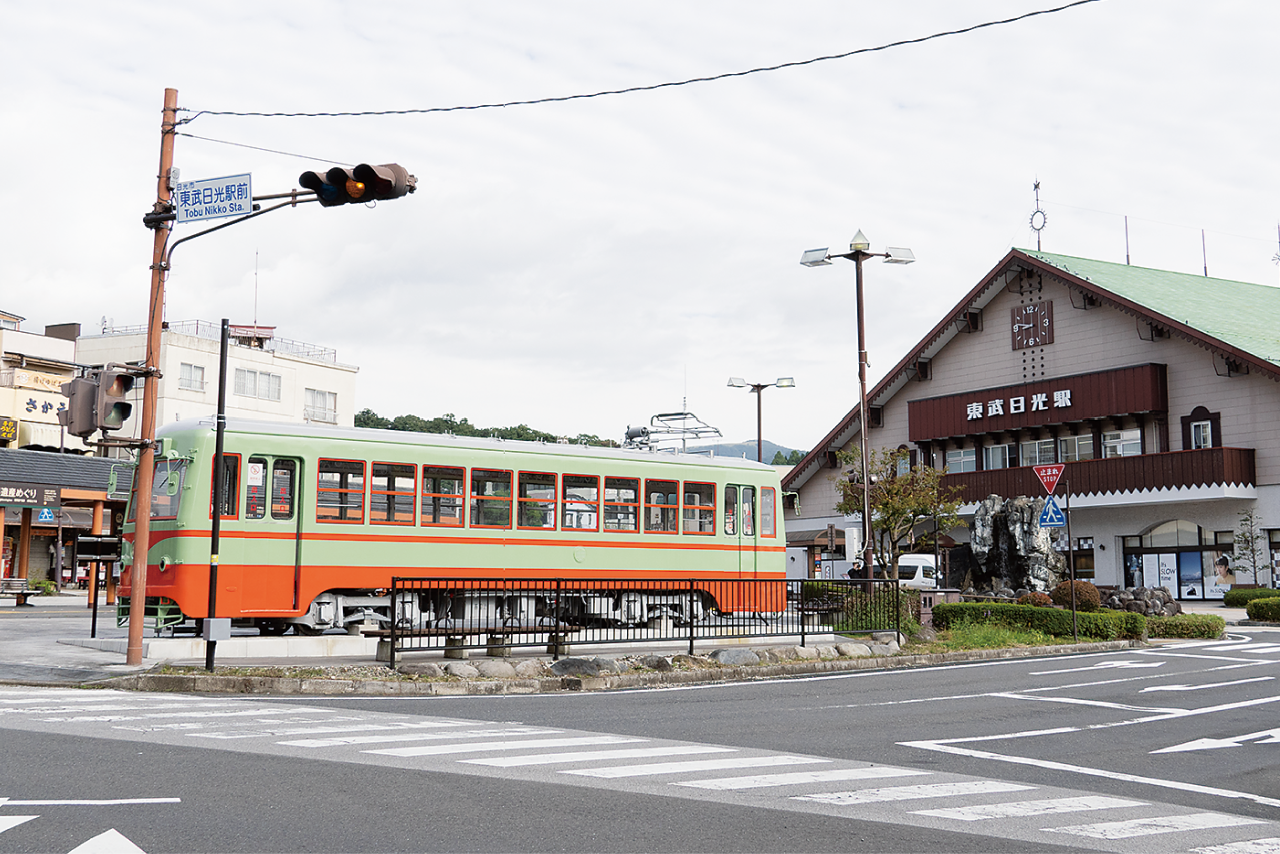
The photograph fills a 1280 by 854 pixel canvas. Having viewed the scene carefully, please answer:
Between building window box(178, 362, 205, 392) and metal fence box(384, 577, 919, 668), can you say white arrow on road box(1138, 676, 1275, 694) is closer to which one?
metal fence box(384, 577, 919, 668)

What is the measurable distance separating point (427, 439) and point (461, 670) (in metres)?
6.14

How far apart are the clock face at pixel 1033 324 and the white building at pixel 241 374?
38875 mm

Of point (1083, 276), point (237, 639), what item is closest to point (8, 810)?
point (237, 639)

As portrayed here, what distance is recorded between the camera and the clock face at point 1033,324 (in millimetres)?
46594

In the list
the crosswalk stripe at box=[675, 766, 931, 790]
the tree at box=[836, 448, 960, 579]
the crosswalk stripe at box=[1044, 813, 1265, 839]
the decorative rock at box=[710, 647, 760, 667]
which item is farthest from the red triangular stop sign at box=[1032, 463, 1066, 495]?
the crosswalk stripe at box=[1044, 813, 1265, 839]

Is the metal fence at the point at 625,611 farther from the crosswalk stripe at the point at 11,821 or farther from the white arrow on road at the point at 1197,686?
the crosswalk stripe at the point at 11,821

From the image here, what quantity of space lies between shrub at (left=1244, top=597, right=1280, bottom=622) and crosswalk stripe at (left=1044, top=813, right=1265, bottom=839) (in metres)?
26.5

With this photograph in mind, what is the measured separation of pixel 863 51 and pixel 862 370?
37.1ft

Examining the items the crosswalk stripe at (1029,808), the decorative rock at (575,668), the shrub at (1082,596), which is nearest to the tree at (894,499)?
the shrub at (1082,596)

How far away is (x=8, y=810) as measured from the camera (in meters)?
6.77

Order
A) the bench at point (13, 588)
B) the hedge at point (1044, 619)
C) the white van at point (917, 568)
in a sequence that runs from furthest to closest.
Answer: the white van at point (917, 568) < the bench at point (13, 588) < the hedge at point (1044, 619)

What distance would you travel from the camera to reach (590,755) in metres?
9.29

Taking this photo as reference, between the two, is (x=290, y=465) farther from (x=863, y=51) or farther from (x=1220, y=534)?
(x=1220, y=534)

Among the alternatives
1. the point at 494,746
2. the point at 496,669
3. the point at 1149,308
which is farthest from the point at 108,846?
the point at 1149,308
